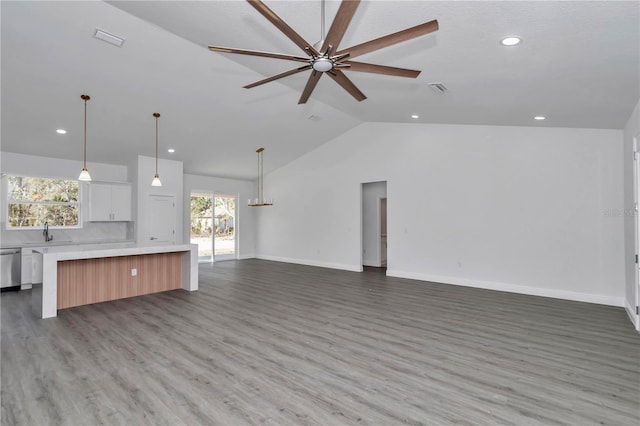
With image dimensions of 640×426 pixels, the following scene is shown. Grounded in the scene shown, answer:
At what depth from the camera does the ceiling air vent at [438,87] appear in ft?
14.0

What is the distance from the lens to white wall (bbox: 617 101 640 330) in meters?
4.20

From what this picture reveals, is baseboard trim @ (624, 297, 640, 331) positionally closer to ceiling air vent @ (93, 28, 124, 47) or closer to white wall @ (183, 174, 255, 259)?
ceiling air vent @ (93, 28, 124, 47)

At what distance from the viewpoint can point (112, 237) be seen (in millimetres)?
7703

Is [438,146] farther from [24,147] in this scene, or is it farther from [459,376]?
[24,147]

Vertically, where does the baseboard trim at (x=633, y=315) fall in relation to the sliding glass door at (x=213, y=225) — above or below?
below

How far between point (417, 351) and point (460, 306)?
6.65 feet

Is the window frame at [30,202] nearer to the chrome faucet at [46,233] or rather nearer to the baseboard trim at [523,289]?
the chrome faucet at [46,233]

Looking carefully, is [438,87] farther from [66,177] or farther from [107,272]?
[66,177]

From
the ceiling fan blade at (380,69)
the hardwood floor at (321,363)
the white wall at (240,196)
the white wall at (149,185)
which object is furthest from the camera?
the white wall at (240,196)

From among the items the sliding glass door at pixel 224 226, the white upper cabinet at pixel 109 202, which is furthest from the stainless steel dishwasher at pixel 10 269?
the sliding glass door at pixel 224 226

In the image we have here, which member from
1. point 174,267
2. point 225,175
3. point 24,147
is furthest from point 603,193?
point 24,147

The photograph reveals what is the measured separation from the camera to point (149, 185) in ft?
25.3

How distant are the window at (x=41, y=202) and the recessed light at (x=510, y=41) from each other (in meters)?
8.28

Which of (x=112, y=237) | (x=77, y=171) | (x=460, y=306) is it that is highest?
(x=77, y=171)
